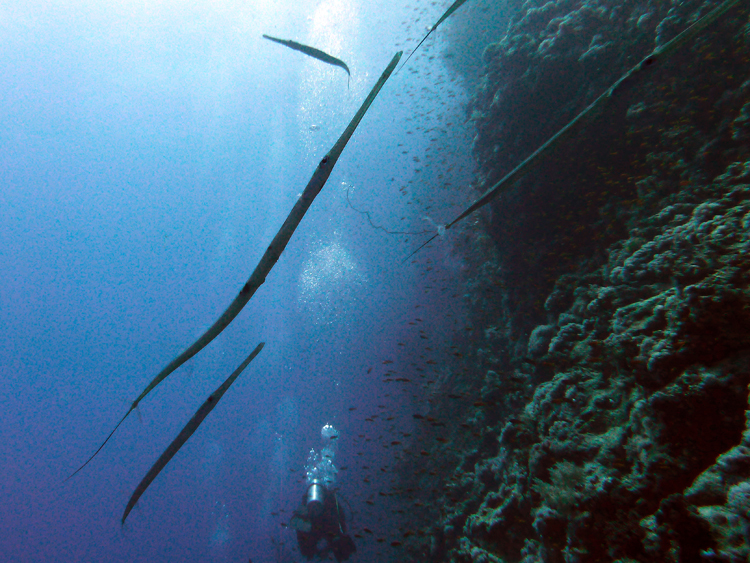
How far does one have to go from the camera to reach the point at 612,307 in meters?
4.56

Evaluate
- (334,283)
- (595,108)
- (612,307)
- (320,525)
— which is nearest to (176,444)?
(595,108)

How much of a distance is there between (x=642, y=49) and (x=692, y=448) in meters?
7.23

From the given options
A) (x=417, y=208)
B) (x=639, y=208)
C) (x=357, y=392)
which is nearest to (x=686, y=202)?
(x=639, y=208)

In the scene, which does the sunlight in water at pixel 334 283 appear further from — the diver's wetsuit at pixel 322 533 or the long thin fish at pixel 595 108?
the long thin fish at pixel 595 108

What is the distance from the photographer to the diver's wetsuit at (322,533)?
9.45 m

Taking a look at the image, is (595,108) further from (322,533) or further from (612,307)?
(322,533)

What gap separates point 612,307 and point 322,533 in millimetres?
10024

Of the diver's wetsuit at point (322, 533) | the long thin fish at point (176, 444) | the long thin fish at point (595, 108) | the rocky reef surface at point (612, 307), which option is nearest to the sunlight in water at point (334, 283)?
the diver's wetsuit at point (322, 533)

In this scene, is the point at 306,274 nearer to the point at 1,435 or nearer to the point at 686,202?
the point at 686,202

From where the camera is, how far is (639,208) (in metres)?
5.18

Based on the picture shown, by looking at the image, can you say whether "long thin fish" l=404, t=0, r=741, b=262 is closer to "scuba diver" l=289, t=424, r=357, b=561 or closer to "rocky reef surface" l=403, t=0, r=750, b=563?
"rocky reef surface" l=403, t=0, r=750, b=563

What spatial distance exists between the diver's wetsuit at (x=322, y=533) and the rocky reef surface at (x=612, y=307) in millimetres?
1872

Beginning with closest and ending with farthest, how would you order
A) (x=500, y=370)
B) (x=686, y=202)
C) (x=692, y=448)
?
(x=692, y=448) < (x=686, y=202) < (x=500, y=370)

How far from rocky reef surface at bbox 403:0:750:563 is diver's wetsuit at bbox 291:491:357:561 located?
6.14ft
